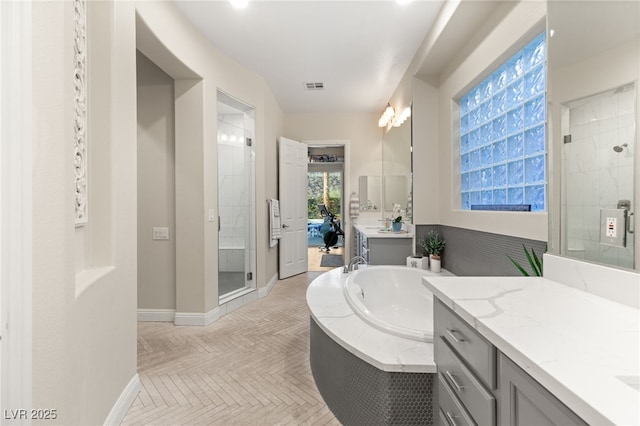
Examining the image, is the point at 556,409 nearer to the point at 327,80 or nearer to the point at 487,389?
the point at 487,389

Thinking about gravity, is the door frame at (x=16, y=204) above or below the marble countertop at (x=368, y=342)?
above

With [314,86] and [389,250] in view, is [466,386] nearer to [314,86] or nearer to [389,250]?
[389,250]

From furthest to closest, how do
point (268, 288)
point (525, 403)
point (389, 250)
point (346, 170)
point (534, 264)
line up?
point (346, 170), point (268, 288), point (389, 250), point (534, 264), point (525, 403)

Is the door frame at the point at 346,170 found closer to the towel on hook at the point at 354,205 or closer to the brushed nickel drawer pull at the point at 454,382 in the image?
the towel on hook at the point at 354,205

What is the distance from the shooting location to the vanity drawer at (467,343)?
2.68 feet

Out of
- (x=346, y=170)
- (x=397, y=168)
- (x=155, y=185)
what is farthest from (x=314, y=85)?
(x=155, y=185)

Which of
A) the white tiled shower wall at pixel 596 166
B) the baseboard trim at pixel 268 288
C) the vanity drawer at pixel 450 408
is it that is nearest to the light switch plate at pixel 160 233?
the baseboard trim at pixel 268 288

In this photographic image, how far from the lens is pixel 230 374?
2072 mm

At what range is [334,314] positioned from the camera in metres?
1.88

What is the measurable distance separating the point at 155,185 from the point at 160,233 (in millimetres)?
487

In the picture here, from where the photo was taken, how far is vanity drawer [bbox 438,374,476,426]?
3.19 feet

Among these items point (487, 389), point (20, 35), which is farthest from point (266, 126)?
point (487, 389)

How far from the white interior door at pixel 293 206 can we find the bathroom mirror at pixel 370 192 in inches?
38.7

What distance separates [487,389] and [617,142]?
0.95m
